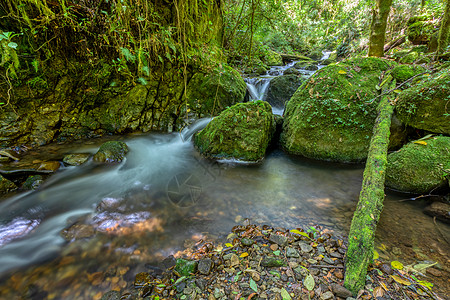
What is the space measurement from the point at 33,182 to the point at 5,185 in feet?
1.15

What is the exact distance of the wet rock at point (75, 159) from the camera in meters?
4.34

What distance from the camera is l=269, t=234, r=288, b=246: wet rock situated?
7.03 ft

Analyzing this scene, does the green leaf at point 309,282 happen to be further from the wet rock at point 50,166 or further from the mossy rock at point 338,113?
the wet rock at point 50,166

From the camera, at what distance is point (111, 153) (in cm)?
470

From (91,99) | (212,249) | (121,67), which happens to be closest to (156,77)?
(121,67)

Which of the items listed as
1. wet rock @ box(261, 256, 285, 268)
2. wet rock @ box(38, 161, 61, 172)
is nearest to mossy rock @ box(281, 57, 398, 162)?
wet rock @ box(261, 256, 285, 268)

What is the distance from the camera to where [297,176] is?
4.21 m

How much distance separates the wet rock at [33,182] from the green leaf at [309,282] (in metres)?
4.69

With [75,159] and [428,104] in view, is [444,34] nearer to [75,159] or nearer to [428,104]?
[428,104]

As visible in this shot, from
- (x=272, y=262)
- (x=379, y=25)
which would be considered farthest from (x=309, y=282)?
(x=379, y=25)

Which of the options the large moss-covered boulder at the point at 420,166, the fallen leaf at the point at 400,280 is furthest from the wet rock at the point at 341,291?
the large moss-covered boulder at the point at 420,166

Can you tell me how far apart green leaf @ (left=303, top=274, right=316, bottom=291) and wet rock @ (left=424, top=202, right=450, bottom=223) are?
2.53 metres

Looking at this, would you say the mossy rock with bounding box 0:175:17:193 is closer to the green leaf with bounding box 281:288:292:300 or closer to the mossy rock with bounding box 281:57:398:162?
the green leaf with bounding box 281:288:292:300

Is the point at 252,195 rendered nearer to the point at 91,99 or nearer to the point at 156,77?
the point at 156,77
